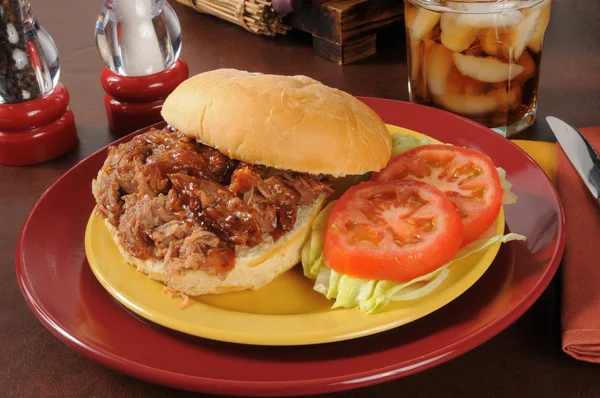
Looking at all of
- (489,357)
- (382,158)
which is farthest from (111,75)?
(489,357)

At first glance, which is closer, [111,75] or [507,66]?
[507,66]

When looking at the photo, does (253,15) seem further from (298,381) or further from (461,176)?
(298,381)

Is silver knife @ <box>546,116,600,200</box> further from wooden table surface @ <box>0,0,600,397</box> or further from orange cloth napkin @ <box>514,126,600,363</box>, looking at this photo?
wooden table surface @ <box>0,0,600,397</box>

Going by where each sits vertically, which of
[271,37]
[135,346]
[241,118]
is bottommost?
[271,37]

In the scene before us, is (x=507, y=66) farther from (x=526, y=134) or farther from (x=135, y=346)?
(x=135, y=346)

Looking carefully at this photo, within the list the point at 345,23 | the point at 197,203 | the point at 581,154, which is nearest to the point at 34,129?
the point at 197,203

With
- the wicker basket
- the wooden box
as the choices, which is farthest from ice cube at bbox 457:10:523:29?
the wicker basket

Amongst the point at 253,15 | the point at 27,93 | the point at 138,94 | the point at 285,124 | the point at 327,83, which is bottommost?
the point at 327,83
